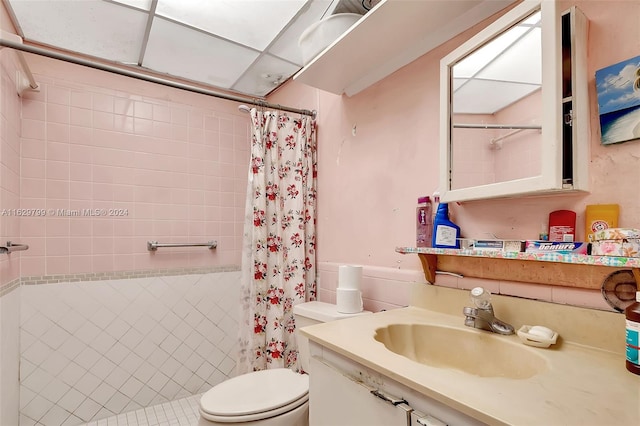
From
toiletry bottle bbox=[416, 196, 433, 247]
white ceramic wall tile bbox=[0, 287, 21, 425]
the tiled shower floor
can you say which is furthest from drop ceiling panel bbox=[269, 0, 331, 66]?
the tiled shower floor

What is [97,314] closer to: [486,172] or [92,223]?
[92,223]

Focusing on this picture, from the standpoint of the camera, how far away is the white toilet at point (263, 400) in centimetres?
120

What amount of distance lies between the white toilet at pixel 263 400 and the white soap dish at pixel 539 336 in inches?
29.4

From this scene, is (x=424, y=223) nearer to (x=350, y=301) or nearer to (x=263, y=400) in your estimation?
(x=350, y=301)

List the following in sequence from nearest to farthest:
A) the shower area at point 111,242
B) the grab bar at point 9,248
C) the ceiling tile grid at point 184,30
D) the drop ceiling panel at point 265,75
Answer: the grab bar at point 9,248 → the ceiling tile grid at point 184,30 → the shower area at point 111,242 → the drop ceiling panel at point 265,75

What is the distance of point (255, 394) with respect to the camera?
1.34m

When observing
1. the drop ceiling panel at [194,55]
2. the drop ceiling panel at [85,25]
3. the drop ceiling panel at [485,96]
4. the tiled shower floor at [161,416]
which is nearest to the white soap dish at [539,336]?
the drop ceiling panel at [485,96]

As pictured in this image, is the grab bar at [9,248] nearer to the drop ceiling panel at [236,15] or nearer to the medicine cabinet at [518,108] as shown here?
the drop ceiling panel at [236,15]

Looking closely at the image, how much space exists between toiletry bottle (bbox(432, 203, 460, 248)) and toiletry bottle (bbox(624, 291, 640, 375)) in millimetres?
521

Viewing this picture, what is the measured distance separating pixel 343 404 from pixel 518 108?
1024 mm

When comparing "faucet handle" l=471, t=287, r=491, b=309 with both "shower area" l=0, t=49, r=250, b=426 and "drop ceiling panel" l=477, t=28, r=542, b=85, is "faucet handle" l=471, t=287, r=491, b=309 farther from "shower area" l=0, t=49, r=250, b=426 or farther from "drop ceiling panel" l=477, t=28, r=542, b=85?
"shower area" l=0, t=49, r=250, b=426

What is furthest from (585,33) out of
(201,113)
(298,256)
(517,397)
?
(201,113)

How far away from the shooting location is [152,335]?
213 centimetres

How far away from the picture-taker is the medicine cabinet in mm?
886
